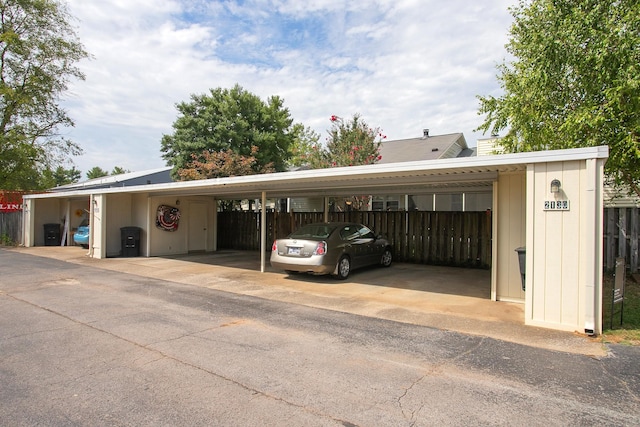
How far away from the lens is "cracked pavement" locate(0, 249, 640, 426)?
10.2 feet

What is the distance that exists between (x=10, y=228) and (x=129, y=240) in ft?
34.7

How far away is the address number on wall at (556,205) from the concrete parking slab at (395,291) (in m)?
1.70

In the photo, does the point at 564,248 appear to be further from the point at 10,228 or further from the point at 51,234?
the point at 10,228

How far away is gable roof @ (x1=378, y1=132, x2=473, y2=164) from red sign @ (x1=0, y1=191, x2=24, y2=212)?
19448mm

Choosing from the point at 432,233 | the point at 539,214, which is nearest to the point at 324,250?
the point at 539,214

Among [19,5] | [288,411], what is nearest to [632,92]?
[288,411]

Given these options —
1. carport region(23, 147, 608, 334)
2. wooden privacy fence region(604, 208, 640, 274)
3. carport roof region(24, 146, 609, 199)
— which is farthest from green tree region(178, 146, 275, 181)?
wooden privacy fence region(604, 208, 640, 274)

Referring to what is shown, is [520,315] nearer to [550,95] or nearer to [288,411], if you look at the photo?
[288,411]

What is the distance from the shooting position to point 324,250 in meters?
9.05

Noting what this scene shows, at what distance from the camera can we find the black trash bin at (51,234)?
1902 cm

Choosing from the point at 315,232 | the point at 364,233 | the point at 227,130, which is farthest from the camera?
the point at 227,130

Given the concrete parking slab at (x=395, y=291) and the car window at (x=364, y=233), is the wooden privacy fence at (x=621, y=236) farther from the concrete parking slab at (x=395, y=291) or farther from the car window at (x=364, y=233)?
the car window at (x=364, y=233)

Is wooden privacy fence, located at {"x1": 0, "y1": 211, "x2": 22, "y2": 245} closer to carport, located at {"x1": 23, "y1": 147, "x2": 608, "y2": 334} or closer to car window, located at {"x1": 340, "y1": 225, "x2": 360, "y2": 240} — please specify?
carport, located at {"x1": 23, "y1": 147, "x2": 608, "y2": 334}

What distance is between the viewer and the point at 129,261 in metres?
13.2
